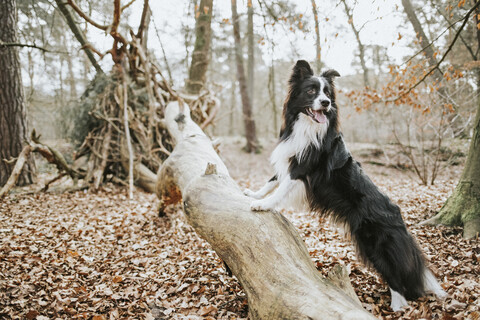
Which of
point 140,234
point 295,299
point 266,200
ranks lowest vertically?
point 140,234

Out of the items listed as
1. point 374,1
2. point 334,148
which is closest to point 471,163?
point 334,148

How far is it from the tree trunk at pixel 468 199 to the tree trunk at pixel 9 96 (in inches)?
324

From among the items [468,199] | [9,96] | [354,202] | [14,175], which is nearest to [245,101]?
[9,96]

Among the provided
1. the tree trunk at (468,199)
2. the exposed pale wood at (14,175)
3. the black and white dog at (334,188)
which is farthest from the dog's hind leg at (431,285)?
the exposed pale wood at (14,175)

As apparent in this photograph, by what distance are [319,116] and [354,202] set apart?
102 cm

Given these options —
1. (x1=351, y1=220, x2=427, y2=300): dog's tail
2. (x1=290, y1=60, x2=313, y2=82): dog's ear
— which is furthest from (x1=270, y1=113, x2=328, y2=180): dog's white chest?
(x1=351, y1=220, x2=427, y2=300): dog's tail

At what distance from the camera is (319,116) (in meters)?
3.35

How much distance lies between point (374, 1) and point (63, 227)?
20.5 feet

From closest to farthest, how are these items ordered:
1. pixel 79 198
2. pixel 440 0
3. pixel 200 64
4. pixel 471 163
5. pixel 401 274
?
pixel 401 274, pixel 471 163, pixel 79 198, pixel 440 0, pixel 200 64

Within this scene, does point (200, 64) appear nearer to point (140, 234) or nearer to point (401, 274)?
point (140, 234)

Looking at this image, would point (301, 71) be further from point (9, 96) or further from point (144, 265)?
point (9, 96)

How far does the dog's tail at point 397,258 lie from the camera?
9.31 feet

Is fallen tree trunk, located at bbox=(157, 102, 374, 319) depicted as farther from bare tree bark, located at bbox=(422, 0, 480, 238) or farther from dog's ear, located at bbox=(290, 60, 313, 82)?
bare tree bark, located at bbox=(422, 0, 480, 238)

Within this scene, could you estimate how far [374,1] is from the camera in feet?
15.7
